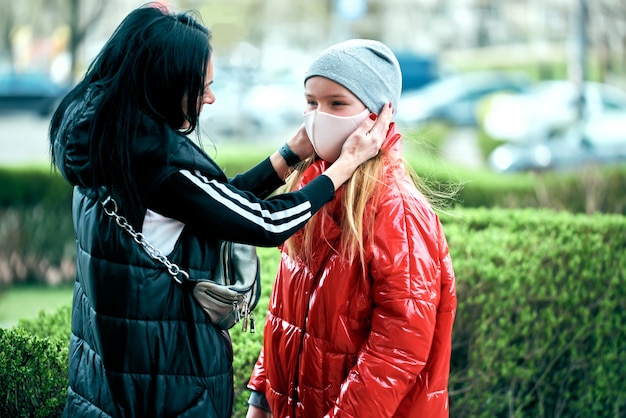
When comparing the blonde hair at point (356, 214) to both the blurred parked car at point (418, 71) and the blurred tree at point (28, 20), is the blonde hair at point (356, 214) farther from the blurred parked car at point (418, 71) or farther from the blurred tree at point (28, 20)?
the blurred tree at point (28, 20)

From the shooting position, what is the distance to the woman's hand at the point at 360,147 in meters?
2.61

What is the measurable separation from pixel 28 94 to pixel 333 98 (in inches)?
1156

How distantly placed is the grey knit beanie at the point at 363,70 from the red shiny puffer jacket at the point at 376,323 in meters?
0.12

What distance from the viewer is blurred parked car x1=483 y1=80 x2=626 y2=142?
18.4m

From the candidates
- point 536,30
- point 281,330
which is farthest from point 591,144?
point 536,30

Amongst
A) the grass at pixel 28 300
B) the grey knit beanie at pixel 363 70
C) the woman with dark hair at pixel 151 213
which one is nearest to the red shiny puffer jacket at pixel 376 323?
the grey knit beanie at pixel 363 70

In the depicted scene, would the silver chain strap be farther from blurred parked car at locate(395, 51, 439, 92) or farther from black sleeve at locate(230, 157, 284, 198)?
blurred parked car at locate(395, 51, 439, 92)

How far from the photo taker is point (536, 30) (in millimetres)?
44938

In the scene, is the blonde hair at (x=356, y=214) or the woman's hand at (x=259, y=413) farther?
the woman's hand at (x=259, y=413)

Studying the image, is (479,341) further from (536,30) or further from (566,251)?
(536,30)

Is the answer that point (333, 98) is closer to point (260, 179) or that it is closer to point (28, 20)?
point (260, 179)

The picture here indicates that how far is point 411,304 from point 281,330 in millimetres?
466

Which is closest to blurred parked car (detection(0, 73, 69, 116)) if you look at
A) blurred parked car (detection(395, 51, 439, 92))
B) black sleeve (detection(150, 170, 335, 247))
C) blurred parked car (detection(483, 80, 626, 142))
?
blurred parked car (detection(395, 51, 439, 92))

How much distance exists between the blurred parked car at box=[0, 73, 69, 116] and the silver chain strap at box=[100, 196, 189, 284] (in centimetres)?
2732
